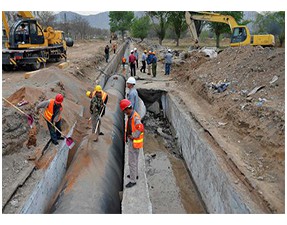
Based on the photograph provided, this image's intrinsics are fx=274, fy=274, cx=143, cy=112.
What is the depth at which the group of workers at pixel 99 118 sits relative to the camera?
5.08 metres

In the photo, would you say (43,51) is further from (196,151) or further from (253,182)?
(253,182)

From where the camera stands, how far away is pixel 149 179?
28.1 ft

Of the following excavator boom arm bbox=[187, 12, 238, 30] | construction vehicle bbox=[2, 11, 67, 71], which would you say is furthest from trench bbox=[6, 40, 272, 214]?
excavator boom arm bbox=[187, 12, 238, 30]

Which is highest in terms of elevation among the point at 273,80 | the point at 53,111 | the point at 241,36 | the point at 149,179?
the point at 241,36

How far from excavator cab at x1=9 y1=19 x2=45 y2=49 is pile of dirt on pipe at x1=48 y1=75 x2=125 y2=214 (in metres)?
11.2

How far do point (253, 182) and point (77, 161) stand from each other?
11.8 feet

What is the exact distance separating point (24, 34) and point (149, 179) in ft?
40.1

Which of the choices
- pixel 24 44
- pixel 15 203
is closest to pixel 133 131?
pixel 15 203

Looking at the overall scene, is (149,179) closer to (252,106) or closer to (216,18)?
(252,106)

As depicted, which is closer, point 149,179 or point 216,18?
point 149,179

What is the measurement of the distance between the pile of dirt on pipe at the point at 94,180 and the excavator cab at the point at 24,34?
36.7ft

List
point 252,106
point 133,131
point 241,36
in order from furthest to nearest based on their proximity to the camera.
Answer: point 241,36 → point 252,106 → point 133,131

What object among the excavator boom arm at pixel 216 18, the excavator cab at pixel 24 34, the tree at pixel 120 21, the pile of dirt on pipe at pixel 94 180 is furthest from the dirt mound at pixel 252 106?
the tree at pixel 120 21

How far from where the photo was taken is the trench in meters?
4.88
